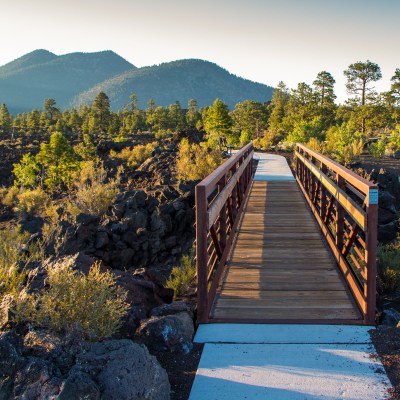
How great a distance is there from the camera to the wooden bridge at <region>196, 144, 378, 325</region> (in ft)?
13.3

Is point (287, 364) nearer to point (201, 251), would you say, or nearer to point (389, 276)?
point (201, 251)

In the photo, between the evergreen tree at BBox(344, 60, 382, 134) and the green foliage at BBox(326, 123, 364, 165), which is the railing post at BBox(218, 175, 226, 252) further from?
the evergreen tree at BBox(344, 60, 382, 134)

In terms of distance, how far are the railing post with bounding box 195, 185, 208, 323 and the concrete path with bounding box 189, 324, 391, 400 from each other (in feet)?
0.54

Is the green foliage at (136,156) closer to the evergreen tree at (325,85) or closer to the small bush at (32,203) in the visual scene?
the small bush at (32,203)

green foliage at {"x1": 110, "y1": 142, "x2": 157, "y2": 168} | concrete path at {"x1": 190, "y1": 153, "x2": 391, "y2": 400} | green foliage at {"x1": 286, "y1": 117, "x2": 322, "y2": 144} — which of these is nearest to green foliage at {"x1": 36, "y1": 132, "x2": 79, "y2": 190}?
green foliage at {"x1": 110, "y1": 142, "x2": 157, "y2": 168}

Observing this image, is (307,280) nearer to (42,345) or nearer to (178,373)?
(178,373)

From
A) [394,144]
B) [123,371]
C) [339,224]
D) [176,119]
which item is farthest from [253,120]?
[123,371]

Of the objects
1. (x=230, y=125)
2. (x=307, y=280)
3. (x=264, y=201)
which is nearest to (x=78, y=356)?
(x=307, y=280)

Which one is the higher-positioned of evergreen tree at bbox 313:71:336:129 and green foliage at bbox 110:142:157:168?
evergreen tree at bbox 313:71:336:129

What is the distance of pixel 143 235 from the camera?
10367 mm

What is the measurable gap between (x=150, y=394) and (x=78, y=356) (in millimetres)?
491

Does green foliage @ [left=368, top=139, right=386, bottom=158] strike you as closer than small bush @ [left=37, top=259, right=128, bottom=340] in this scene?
No

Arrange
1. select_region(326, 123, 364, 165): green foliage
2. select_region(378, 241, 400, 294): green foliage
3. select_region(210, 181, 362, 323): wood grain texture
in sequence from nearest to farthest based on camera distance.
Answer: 1. select_region(210, 181, 362, 323): wood grain texture
2. select_region(378, 241, 400, 294): green foliage
3. select_region(326, 123, 364, 165): green foliage

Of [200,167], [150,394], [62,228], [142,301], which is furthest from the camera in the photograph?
[200,167]
